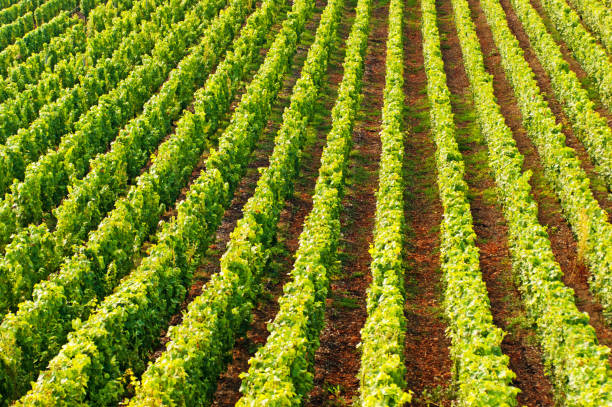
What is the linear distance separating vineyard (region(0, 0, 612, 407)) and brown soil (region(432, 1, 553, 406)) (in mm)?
63

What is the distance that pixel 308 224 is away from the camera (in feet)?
56.3

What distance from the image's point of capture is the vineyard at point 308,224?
1301cm

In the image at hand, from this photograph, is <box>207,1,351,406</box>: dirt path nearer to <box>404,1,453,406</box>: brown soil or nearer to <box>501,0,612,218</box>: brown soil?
<box>404,1,453,406</box>: brown soil

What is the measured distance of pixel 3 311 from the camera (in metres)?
15.4

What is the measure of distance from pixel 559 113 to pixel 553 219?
7.64 meters

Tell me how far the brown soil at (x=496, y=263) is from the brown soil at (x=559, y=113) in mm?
2898

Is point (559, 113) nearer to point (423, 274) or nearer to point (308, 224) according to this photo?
point (423, 274)

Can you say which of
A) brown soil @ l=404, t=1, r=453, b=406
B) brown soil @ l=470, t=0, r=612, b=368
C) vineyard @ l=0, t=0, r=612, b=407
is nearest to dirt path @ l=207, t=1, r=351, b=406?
vineyard @ l=0, t=0, r=612, b=407

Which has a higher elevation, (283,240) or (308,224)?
(308,224)

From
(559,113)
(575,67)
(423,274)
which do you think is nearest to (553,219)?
(423,274)

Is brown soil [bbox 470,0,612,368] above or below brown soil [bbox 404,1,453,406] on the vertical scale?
above

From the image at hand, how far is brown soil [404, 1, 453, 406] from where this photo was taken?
46.8ft

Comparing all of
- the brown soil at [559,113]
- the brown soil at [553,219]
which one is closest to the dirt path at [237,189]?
the brown soil at [553,219]

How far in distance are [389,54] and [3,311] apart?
19423mm
